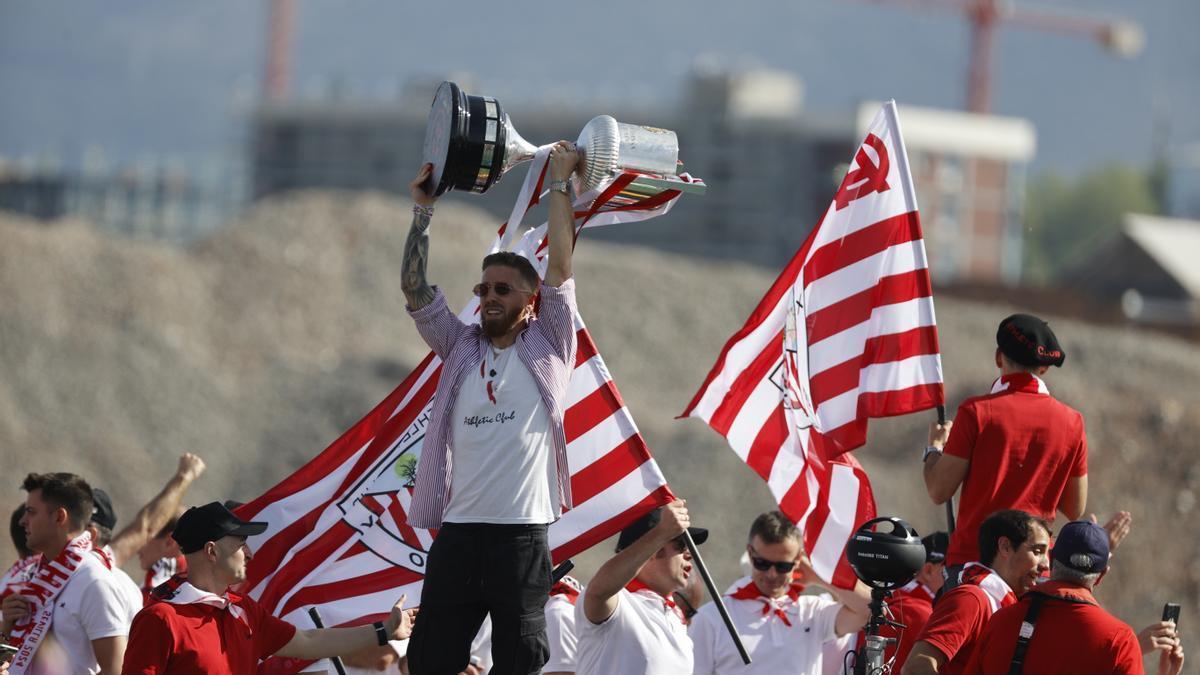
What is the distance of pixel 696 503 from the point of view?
29844 mm

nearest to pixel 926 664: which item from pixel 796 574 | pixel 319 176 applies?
pixel 796 574

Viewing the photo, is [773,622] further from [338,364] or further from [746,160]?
[746,160]

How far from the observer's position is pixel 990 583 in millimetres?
7309

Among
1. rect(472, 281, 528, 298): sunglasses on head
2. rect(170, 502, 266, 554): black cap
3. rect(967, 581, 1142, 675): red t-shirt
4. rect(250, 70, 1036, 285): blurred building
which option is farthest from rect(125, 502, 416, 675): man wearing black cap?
rect(250, 70, 1036, 285): blurred building

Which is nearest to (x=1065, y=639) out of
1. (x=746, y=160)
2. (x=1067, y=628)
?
(x=1067, y=628)

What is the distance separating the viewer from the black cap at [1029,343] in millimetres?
7996

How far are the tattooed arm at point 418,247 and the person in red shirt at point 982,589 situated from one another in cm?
225

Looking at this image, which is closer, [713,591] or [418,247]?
[418,247]

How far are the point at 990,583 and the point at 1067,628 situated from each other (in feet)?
2.41

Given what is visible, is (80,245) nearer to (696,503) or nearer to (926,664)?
(696,503)

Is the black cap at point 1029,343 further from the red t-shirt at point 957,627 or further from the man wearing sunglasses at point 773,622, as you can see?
the man wearing sunglasses at point 773,622

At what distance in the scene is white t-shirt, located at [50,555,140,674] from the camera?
793 cm

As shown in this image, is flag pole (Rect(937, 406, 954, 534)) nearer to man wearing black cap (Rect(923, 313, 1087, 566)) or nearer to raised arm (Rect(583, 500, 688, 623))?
man wearing black cap (Rect(923, 313, 1087, 566))

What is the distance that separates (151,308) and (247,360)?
2356 mm
